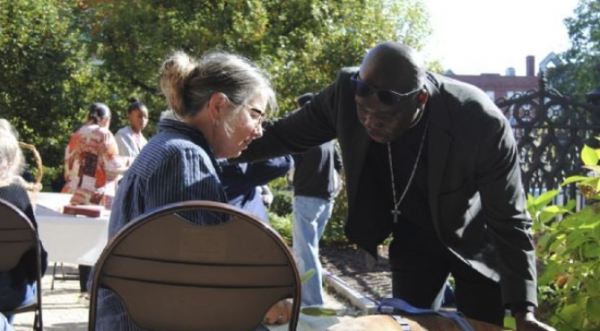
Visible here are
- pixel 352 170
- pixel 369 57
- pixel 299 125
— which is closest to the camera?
pixel 369 57

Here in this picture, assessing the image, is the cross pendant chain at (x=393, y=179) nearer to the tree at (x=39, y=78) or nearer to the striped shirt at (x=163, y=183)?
the striped shirt at (x=163, y=183)

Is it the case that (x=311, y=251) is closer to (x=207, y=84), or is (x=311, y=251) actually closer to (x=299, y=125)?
(x=299, y=125)

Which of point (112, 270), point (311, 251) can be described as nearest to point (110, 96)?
point (311, 251)

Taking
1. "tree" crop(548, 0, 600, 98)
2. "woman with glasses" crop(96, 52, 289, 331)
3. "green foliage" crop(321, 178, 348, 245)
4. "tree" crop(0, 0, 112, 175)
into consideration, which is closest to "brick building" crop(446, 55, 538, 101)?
"tree" crop(548, 0, 600, 98)

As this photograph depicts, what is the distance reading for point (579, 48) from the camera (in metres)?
43.4

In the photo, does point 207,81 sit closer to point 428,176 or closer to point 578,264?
point 428,176

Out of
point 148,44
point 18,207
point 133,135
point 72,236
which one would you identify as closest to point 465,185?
point 18,207

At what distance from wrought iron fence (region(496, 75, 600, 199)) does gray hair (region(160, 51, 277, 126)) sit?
565 cm

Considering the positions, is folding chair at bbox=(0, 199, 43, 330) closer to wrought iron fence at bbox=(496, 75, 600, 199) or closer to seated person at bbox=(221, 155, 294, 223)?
seated person at bbox=(221, 155, 294, 223)

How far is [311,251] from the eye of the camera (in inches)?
276

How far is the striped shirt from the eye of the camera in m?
2.03

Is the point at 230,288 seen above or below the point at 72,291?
above

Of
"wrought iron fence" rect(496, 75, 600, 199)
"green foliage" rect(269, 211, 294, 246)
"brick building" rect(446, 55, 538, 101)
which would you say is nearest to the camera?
"wrought iron fence" rect(496, 75, 600, 199)

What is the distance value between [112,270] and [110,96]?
48.5 feet
